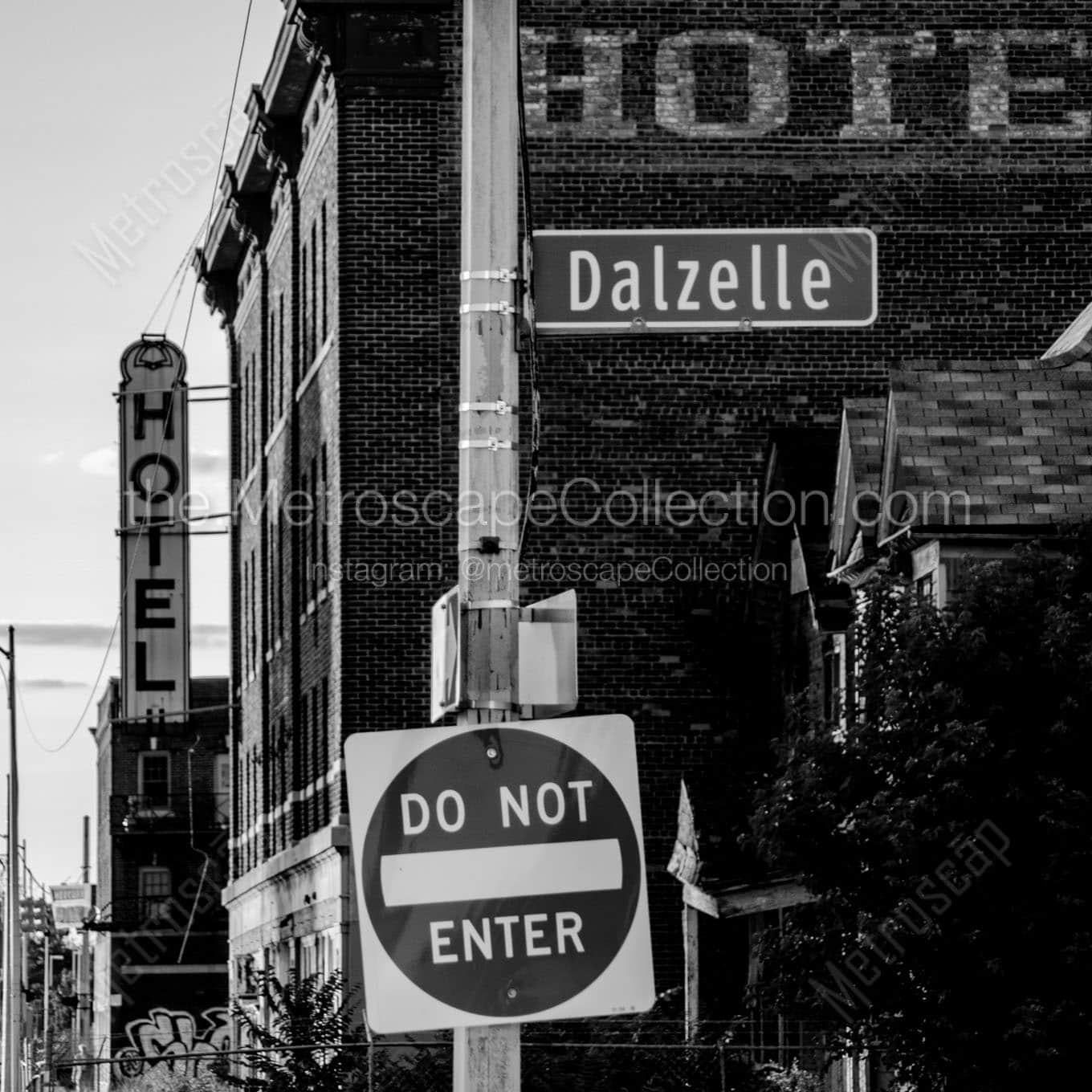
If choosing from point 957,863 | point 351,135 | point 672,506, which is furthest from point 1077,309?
point 957,863

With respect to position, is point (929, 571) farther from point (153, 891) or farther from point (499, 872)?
point (153, 891)

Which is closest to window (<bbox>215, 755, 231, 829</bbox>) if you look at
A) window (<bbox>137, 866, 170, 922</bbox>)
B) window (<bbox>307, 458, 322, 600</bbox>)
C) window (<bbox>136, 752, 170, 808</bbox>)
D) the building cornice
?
window (<bbox>136, 752, 170, 808</bbox>)

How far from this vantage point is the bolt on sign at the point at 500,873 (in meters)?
5.41

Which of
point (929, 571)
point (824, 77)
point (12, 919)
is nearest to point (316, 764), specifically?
point (12, 919)

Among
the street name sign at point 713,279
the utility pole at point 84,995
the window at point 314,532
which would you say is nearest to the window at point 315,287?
the window at point 314,532

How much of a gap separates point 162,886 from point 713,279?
206 ft

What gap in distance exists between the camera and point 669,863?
26906 millimetres

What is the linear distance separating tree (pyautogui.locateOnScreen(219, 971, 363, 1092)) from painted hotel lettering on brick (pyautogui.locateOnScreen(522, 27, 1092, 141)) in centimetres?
1388

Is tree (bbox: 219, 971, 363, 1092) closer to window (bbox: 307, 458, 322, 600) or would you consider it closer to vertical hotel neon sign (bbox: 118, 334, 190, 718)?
window (bbox: 307, 458, 322, 600)

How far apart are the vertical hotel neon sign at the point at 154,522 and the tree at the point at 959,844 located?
82.6 feet

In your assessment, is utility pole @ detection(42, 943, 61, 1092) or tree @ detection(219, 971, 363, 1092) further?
utility pole @ detection(42, 943, 61, 1092)

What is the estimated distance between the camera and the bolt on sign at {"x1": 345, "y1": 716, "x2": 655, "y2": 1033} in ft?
17.8

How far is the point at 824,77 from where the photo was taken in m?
28.7

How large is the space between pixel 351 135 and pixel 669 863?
413 inches
